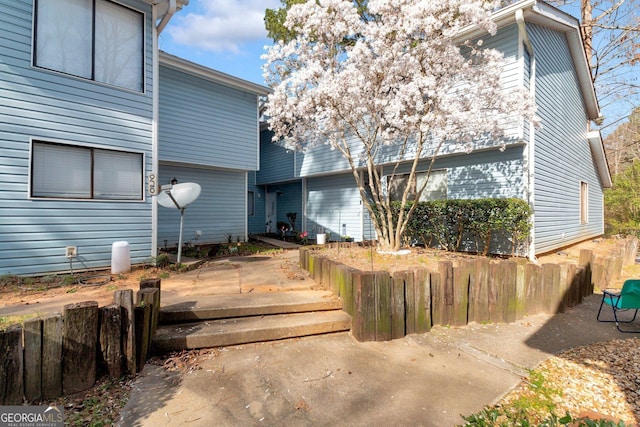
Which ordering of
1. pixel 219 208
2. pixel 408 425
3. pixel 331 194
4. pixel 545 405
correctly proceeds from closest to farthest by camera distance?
pixel 408 425 < pixel 545 405 < pixel 219 208 < pixel 331 194

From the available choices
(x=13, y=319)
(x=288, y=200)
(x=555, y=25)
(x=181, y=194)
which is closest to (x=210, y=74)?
(x=181, y=194)

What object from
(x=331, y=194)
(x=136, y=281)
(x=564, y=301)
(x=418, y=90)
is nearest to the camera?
(x=564, y=301)

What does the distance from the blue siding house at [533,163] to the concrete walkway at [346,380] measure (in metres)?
5.68

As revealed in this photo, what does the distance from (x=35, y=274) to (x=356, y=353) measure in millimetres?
6534

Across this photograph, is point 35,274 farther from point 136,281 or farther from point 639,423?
point 639,423

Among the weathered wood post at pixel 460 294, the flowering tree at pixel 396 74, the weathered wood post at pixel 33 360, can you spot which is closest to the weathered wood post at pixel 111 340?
the weathered wood post at pixel 33 360

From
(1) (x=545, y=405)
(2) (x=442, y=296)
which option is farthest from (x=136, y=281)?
(1) (x=545, y=405)

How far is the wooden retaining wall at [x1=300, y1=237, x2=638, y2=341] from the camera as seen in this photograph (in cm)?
364

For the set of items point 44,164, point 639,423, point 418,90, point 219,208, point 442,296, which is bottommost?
point 639,423

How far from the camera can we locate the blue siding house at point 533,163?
318 inches

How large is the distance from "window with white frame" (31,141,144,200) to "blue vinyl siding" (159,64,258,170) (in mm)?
2682

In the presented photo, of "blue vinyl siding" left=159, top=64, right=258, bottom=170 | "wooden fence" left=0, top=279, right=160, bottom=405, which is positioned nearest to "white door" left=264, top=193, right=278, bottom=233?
"blue vinyl siding" left=159, top=64, right=258, bottom=170

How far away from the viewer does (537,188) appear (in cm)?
839

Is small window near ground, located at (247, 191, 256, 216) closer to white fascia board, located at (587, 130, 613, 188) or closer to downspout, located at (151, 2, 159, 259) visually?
downspout, located at (151, 2, 159, 259)
